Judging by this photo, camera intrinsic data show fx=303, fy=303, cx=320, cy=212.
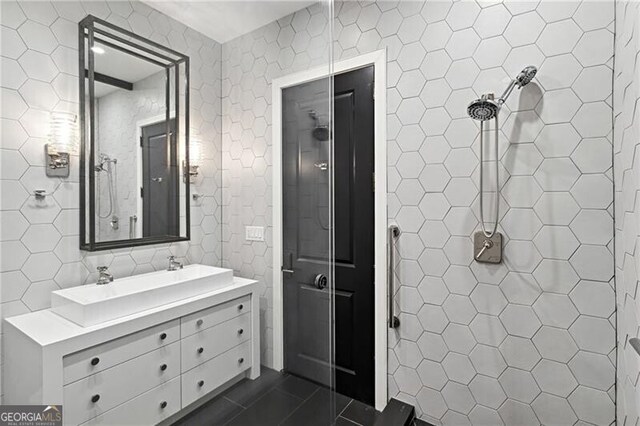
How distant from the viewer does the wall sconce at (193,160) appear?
716 millimetres

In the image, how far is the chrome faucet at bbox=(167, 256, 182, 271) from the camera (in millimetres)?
700

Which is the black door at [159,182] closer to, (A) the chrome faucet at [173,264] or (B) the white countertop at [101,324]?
(A) the chrome faucet at [173,264]

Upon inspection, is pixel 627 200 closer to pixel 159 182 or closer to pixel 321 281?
pixel 321 281

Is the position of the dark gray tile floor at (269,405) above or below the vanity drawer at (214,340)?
below

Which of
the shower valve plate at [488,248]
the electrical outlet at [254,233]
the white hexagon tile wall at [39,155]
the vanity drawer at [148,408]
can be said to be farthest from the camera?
the shower valve plate at [488,248]

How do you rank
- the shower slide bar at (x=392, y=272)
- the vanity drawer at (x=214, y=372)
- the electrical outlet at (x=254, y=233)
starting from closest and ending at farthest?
the vanity drawer at (x=214, y=372) < the electrical outlet at (x=254, y=233) < the shower slide bar at (x=392, y=272)

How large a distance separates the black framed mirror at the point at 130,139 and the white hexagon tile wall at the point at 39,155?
2 cm

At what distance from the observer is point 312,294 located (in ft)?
3.94

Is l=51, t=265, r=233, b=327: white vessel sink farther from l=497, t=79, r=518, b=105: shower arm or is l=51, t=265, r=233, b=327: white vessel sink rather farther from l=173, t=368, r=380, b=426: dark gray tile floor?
l=497, t=79, r=518, b=105: shower arm

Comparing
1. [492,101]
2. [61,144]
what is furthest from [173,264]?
[492,101]

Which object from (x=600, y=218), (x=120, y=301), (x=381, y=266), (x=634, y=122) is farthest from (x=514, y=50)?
(x=120, y=301)

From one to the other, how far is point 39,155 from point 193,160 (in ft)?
0.90

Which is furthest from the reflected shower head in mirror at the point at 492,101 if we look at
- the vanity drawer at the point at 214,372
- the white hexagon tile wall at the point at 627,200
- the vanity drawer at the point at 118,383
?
the vanity drawer at the point at 118,383

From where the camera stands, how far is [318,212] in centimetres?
129
